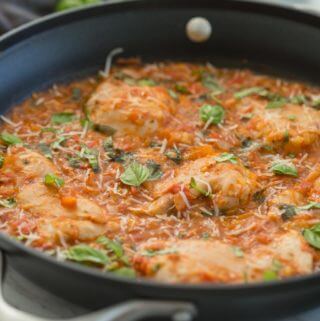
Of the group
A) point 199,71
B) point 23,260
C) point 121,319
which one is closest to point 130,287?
point 121,319

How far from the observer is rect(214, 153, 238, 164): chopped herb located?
4.57 meters

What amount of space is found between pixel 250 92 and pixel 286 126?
735mm

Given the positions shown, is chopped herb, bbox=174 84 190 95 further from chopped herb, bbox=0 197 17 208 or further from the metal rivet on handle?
chopped herb, bbox=0 197 17 208

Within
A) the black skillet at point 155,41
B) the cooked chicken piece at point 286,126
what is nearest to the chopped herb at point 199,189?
the cooked chicken piece at point 286,126

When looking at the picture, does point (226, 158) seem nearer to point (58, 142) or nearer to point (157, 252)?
point (157, 252)

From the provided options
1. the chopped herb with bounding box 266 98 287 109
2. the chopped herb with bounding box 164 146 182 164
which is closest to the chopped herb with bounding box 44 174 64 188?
the chopped herb with bounding box 164 146 182 164

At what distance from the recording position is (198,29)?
603cm

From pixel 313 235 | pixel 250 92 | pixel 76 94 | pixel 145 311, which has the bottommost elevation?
pixel 145 311

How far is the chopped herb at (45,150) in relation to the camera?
4859mm

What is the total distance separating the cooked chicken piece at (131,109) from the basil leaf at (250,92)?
0.64 meters

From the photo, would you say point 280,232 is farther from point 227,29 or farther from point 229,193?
point 227,29

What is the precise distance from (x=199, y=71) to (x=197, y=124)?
93 cm

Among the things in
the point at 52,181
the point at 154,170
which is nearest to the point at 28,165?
the point at 52,181

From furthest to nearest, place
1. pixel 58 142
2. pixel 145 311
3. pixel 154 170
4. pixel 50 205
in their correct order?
pixel 58 142
pixel 154 170
pixel 50 205
pixel 145 311
